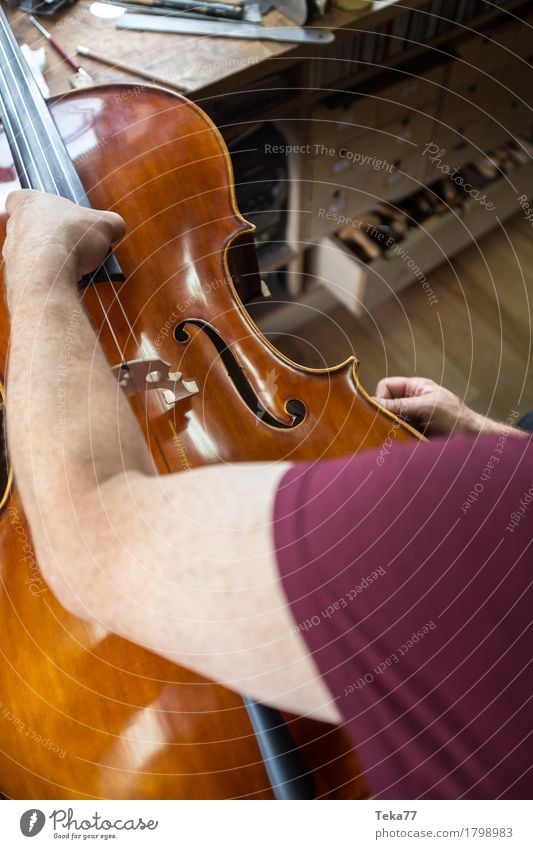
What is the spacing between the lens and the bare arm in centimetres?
44

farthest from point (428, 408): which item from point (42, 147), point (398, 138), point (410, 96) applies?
point (410, 96)

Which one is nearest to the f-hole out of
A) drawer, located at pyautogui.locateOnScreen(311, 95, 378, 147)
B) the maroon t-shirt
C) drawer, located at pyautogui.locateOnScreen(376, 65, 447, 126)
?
the maroon t-shirt

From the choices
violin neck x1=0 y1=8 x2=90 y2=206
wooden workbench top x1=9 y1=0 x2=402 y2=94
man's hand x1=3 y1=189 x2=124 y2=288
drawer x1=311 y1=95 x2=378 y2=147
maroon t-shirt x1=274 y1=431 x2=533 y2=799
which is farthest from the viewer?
drawer x1=311 y1=95 x2=378 y2=147

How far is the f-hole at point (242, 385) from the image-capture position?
0.63 m

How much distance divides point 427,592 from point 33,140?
2.27 feet

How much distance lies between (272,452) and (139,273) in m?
0.28

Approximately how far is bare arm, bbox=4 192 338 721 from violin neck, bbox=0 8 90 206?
25 cm

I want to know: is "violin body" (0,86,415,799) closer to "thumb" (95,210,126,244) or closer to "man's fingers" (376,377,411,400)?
"thumb" (95,210,126,244)

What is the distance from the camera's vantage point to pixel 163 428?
59 centimetres

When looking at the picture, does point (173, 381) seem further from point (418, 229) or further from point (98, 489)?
point (418, 229)

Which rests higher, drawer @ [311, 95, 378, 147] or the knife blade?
the knife blade

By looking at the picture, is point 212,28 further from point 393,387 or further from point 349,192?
point 393,387
